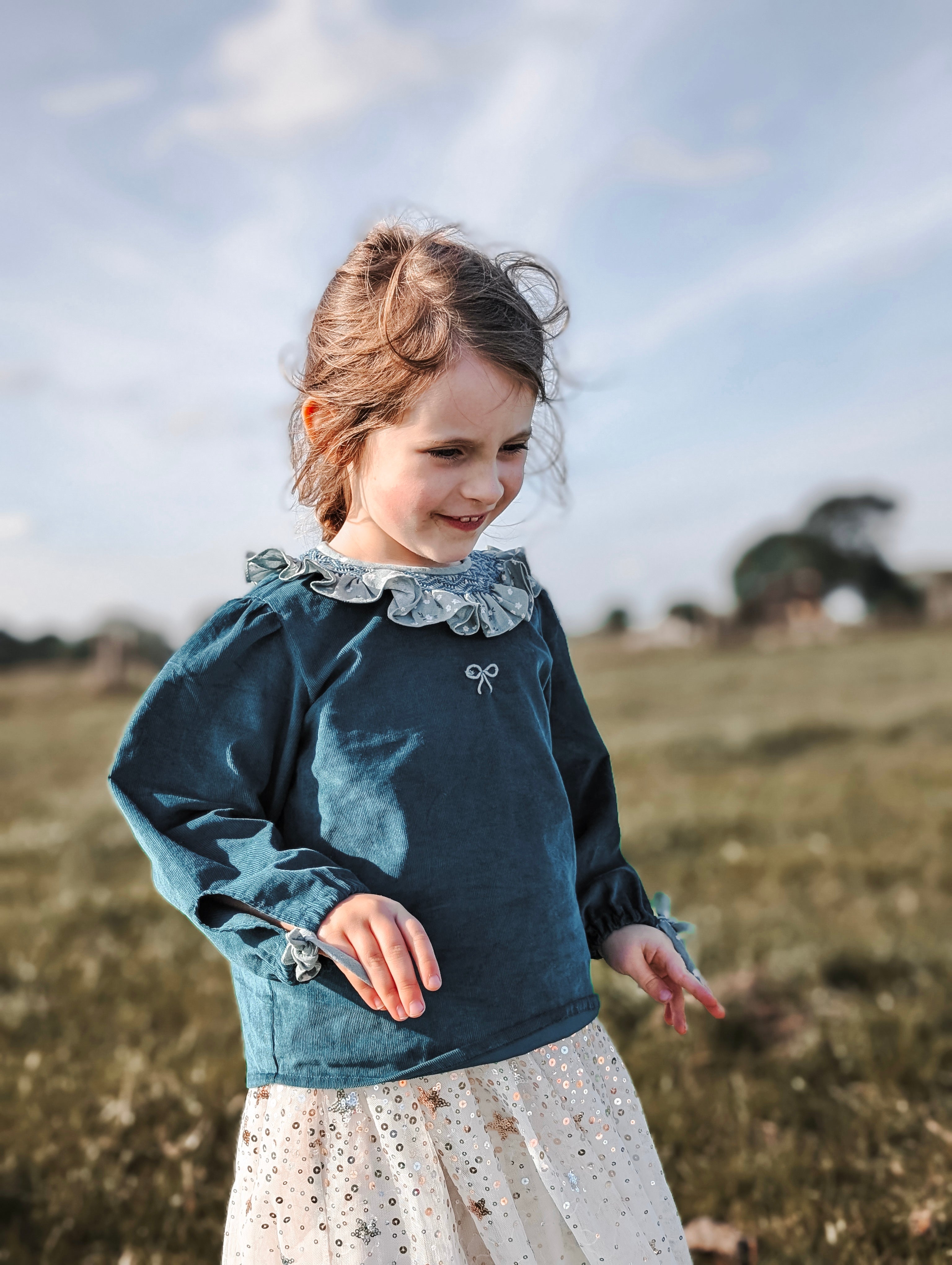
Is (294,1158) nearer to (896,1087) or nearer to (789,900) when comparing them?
(896,1087)

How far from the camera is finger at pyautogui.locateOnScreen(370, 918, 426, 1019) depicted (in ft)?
5.48

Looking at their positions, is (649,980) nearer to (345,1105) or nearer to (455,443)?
(345,1105)

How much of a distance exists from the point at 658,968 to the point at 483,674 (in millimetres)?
696

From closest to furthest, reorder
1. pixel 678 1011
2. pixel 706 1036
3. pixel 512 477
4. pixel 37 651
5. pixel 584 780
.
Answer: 1. pixel 512 477
2. pixel 678 1011
3. pixel 584 780
4. pixel 706 1036
5. pixel 37 651

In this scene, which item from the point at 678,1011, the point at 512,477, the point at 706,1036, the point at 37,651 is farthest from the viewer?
the point at 37,651

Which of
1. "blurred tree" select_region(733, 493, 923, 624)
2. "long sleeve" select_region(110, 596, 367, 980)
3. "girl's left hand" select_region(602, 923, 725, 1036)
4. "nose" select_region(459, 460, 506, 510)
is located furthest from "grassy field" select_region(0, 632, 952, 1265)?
"blurred tree" select_region(733, 493, 923, 624)

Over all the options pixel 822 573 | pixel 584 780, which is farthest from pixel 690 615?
pixel 584 780

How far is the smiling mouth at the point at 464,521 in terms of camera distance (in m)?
2.03

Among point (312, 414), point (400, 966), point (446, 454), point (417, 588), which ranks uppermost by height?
point (312, 414)

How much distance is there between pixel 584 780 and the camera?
2373 millimetres

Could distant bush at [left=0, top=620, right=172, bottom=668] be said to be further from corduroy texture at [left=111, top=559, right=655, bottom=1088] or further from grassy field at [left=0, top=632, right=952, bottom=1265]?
corduroy texture at [left=111, top=559, right=655, bottom=1088]

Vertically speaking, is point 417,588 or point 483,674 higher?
point 417,588

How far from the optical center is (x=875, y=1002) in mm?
4680

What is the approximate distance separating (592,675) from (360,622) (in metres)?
14.0
